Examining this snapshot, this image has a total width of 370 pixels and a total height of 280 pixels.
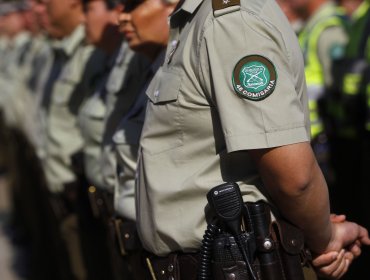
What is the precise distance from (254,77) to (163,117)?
1.11ft

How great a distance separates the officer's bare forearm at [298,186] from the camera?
2.09 metres

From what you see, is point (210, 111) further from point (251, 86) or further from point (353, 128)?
A: point (353, 128)

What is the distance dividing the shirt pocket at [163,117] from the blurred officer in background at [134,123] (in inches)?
19.2

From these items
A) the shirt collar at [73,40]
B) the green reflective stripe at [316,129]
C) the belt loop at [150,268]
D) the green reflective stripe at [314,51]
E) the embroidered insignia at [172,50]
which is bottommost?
the green reflective stripe at [316,129]

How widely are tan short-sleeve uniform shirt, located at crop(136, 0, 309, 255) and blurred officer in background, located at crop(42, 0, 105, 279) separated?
2304 millimetres

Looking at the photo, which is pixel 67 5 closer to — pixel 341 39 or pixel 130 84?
pixel 130 84

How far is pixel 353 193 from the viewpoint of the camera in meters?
4.82

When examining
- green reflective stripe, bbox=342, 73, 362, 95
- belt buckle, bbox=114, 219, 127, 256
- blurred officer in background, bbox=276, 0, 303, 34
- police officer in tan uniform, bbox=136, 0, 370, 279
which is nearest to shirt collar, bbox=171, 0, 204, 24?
police officer in tan uniform, bbox=136, 0, 370, 279

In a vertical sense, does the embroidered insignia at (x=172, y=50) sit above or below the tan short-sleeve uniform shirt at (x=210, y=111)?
above

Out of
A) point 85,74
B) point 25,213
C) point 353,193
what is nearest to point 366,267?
point 353,193

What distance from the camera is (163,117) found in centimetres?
227

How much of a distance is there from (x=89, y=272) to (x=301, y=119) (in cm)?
296

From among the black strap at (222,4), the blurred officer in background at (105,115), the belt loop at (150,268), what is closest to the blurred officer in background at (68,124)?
the blurred officer in background at (105,115)

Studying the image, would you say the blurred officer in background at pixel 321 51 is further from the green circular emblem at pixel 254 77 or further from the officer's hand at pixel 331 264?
the green circular emblem at pixel 254 77
